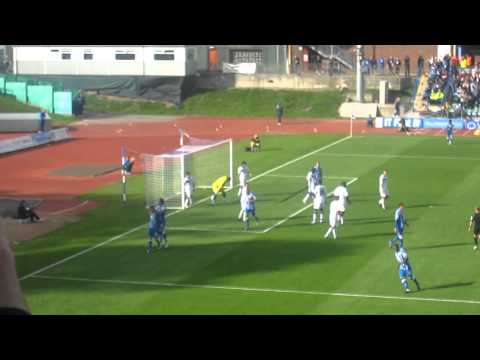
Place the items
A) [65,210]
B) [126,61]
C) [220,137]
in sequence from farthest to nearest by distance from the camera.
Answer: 1. [126,61]
2. [220,137]
3. [65,210]

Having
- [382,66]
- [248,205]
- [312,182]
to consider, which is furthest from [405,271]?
[382,66]

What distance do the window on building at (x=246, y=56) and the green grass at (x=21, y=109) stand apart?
17.7 metres

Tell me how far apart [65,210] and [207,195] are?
5.61 m

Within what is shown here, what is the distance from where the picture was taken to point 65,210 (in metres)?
33.6

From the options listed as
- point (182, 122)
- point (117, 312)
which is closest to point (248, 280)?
point (117, 312)

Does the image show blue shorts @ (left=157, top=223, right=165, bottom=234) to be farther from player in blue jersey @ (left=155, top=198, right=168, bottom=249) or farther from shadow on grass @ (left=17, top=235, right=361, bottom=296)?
shadow on grass @ (left=17, top=235, right=361, bottom=296)

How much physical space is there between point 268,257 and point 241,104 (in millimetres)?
42771

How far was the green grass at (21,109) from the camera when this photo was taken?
62438 mm

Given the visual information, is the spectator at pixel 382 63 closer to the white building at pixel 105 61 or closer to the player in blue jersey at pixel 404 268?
the white building at pixel 105 61

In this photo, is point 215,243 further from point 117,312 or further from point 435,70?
point 435,70

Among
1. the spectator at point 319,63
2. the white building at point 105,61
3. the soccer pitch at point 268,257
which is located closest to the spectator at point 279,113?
the white building at point 105,61

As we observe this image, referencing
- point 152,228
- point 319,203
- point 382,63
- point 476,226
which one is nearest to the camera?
point 152,228

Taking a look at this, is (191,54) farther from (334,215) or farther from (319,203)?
(334,215)

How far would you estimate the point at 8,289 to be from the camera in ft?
8.66
